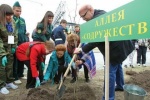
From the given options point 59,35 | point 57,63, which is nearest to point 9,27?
point 57,63

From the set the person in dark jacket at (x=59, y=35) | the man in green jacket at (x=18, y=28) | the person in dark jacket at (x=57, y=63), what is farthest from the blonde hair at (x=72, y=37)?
the man in green jacket at (x=18, y=28)

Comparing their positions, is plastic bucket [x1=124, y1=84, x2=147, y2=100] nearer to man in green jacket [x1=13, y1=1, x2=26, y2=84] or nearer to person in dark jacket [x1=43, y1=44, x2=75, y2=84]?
person in dark jacket [x1=43, y1=44, x2=75, y2=84]

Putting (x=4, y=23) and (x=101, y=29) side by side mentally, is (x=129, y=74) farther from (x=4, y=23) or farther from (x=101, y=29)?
(x=101, y=29)

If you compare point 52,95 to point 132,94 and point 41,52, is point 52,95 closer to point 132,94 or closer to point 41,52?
point 41,52

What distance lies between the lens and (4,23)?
3.61 m

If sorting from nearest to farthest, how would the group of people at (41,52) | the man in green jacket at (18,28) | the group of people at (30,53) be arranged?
the group of people at (41,52) < the group of people at (30,53) < the man in green jacket at (18,28)

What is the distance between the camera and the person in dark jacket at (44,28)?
4.12 m

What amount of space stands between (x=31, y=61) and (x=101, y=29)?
2.05 metres

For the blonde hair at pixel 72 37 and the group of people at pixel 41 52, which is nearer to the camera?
the group of people at pixel 41 52

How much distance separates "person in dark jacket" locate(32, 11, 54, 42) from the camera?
4121 millimetres

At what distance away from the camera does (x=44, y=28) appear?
→ 4176mm

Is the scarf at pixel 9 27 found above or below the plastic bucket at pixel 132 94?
above

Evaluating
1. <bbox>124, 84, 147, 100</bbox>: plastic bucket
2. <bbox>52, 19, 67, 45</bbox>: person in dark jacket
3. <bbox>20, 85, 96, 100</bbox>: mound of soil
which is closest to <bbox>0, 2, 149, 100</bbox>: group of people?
<bbox>124, 84, 147, 100</bbox>: plastic bucket

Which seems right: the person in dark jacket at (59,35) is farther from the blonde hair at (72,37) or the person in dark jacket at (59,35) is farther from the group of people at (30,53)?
the blonde hair at (72,37)
